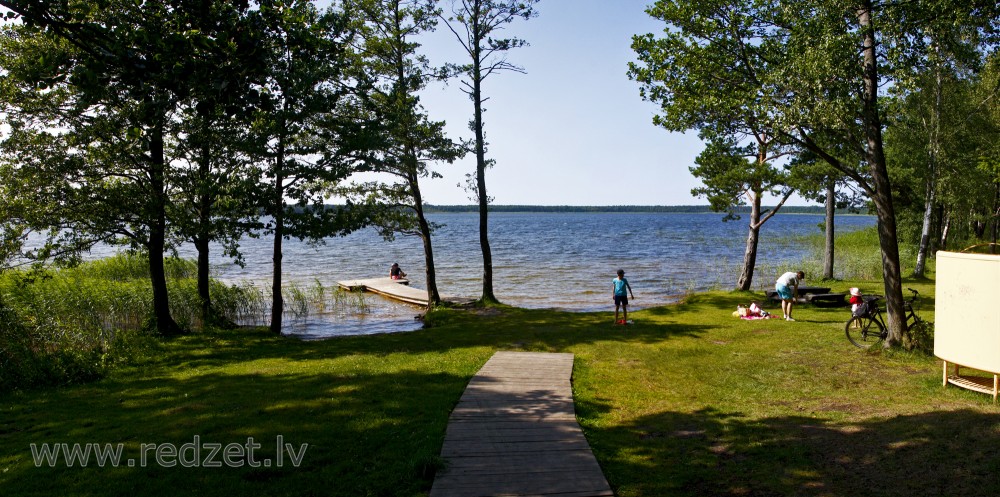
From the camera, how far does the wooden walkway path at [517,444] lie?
Result: 569 cm

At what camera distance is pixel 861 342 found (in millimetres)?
12352

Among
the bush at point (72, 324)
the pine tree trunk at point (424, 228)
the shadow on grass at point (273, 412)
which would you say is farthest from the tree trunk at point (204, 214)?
the pine tree trunk at point (424, 228)

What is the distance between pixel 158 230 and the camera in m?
15.0

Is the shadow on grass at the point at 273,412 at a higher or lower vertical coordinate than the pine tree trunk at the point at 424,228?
lower

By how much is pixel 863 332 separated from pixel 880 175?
11.1 feet

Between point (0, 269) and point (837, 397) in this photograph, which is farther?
point (0, 269)

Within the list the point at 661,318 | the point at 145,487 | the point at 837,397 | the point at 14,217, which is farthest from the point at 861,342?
the point at 14,217

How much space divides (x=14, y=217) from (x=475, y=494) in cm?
1344

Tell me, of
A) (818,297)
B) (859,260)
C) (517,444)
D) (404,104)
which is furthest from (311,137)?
(859,260)

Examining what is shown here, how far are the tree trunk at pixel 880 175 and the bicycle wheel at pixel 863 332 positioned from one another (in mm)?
625

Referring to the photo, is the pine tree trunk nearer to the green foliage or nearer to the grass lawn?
the green foliage

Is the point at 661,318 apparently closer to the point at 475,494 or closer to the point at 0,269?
the point at 475,494

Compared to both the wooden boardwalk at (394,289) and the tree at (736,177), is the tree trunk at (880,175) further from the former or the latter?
the wooden boardwalk at (394,289)

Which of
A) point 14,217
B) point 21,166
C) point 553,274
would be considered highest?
point 21,166
